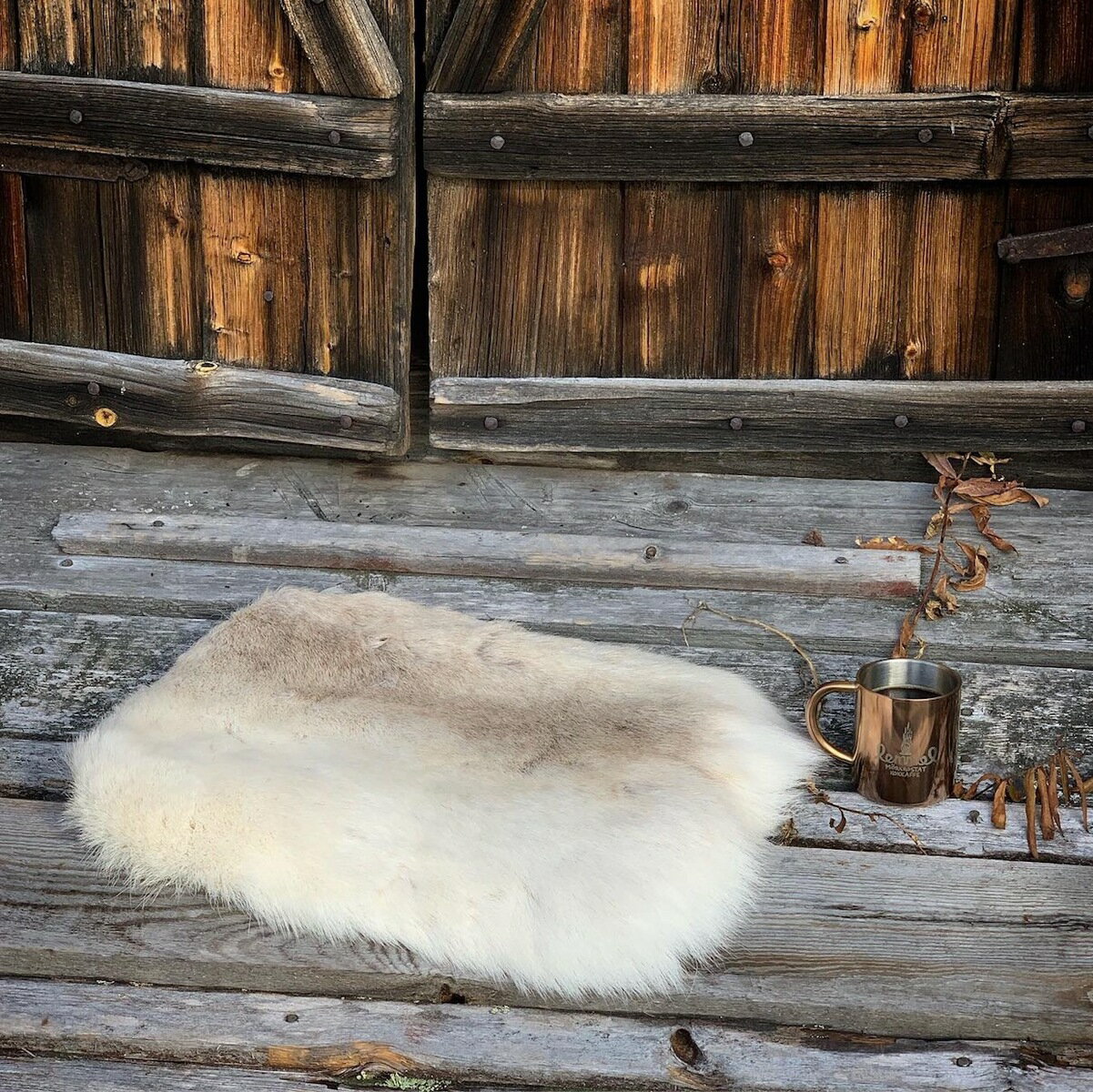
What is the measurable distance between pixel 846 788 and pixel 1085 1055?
0.54m

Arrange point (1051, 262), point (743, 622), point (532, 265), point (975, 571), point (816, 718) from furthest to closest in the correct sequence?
point (532, 265) → point (1051, 262) → point (975, 571) → point (743, 622) → point (816, 718)

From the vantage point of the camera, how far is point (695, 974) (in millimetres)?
1634

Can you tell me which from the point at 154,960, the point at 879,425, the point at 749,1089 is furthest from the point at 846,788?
the point at 879,425

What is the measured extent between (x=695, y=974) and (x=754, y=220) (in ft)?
6.48

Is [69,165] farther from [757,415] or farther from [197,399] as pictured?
[757,415]

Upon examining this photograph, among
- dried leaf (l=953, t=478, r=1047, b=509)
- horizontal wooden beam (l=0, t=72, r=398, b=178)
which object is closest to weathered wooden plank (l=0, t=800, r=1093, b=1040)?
dried leaf (l=953, t=478, r=1047, b=509)

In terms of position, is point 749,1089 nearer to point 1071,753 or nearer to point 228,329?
point 1071,753

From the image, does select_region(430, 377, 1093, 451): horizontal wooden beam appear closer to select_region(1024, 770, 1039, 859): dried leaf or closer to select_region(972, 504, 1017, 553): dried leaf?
select_region(972, 504, 1017, 553): dried leaf

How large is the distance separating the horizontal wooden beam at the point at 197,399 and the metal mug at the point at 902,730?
157 centimetres

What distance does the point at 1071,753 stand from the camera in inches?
85.5

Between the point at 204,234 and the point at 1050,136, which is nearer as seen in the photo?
the point at 1050,136

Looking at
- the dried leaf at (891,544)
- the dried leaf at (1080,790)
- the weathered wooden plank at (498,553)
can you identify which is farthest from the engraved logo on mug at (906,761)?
the dried leaf at (891,544)

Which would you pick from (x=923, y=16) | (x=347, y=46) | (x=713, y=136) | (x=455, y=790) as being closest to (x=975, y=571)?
(x=713, y=136)

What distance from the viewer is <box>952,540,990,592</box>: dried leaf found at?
2.75 meters
